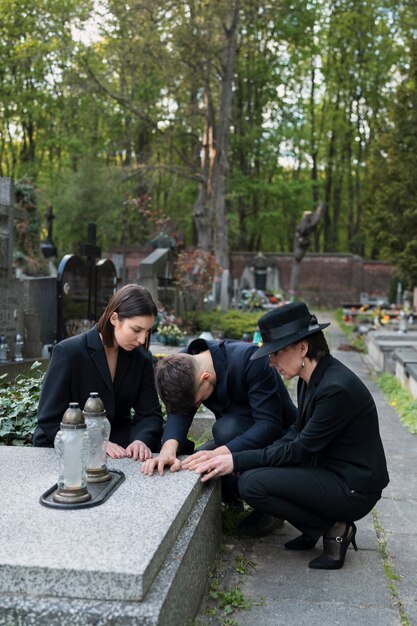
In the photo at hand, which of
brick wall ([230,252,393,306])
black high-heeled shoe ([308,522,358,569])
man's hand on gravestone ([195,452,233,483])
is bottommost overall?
brick wall ([230,252,393,306])

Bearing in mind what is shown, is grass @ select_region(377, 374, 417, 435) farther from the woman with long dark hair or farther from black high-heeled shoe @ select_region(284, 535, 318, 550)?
the woman with long dark hair

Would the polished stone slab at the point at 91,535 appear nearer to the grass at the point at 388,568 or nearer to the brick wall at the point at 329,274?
the grass at the point at 388,568

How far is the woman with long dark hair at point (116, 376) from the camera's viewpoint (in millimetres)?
3840

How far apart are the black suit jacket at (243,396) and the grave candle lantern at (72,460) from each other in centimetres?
94

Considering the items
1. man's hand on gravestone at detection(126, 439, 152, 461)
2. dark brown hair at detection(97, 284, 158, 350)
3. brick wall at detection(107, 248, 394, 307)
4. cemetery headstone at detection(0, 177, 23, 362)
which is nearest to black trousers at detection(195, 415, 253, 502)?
man's hand on gravestone at detection(126, 439, 152, 461)

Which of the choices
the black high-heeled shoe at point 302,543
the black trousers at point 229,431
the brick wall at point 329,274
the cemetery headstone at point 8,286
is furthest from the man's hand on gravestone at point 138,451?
the brick wall at point 329,274

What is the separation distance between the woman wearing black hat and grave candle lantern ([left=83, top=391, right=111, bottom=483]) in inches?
20.8

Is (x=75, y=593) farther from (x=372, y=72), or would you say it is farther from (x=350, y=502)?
(x=372, y=72)

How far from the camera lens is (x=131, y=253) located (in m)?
33.1

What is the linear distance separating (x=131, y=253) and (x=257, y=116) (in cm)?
966

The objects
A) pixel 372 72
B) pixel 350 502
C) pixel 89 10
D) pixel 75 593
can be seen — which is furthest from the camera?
pixel 372 72

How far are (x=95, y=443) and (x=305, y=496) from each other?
109cm

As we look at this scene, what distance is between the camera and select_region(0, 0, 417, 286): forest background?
20.6 m

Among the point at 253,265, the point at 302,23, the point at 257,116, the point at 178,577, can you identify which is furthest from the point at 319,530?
the point at 257,116
